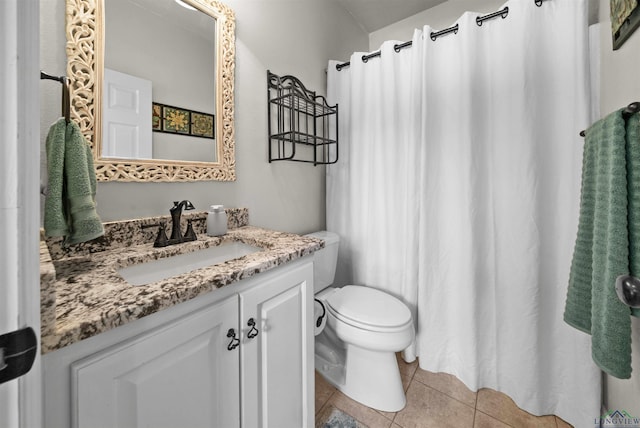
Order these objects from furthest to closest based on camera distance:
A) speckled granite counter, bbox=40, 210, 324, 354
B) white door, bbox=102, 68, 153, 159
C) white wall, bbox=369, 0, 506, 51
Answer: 1. white wall, bbox=369, 0, 506, 51
2. white door, bbox=102, 68, 153, 159
3. speckled granite counter, bbox=40, 210, 324, 354

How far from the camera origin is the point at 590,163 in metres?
0.93

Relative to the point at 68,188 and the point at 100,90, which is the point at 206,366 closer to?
the point at 68,188

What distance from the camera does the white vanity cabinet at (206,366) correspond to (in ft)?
1.55

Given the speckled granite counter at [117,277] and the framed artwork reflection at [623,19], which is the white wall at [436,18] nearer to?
the framed artwork reflection at [623,19]

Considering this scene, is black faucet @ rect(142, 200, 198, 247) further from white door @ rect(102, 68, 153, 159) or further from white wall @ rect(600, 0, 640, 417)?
white wall @ rect(600, 0, 640, 417)

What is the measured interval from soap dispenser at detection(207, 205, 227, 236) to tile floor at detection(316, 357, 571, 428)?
101 centimetres

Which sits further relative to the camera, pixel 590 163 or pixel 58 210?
pixel 590 163

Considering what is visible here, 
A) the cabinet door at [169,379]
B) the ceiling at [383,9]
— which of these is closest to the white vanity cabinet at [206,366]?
the cabinet door at [169,379]

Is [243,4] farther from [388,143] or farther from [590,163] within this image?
[590,163]

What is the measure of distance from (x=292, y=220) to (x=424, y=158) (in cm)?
87

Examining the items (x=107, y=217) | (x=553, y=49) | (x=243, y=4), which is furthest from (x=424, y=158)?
(x=107, y=217)

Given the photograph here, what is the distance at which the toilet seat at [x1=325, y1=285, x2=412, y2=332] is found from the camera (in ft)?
4.00

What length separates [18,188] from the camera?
276mm

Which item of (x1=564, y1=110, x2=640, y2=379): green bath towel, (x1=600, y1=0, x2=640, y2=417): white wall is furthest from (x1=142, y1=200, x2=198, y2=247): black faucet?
(x1=600, y1=0, x2=640, y2=417): white wall
